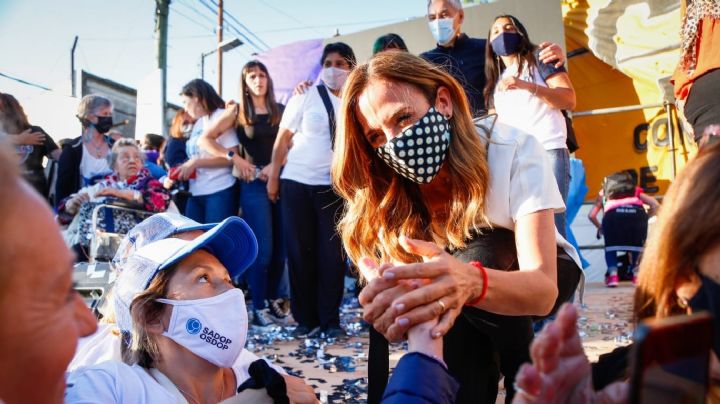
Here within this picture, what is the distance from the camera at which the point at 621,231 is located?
27.6ft

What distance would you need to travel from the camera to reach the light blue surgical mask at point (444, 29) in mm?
4199

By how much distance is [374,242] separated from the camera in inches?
95.4

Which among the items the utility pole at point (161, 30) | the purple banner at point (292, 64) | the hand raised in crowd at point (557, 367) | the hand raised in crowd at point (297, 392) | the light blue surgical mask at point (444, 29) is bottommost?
the hand raised in crowd at point (297, 392)

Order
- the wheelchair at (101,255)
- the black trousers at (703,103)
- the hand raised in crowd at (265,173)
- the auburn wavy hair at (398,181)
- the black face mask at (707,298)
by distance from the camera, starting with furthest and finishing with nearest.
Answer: the hand raised in crowd at (265,173) → the wheelchair at (101,255) → the black trousers at (703,103) → the auburn wavy hair at (398,181) → the black face mask at (707,298)

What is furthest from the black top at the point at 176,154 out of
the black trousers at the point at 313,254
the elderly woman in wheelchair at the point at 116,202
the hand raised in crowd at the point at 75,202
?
the black trousers at the point at 313,254

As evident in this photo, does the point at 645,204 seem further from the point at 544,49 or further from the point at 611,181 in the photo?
the point at 544,49

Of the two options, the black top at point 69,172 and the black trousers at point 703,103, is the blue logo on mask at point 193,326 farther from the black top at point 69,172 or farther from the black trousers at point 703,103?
the black top at point 69,172

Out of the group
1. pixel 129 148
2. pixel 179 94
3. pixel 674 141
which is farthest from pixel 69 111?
pixel 674 141

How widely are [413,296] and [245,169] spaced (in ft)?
11.7

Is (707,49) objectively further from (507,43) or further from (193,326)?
(193,326)

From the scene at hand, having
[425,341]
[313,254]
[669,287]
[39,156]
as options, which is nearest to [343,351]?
[313,254]

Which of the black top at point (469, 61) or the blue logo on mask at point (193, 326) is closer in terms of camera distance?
the blue logo on mask at point (193, 326)

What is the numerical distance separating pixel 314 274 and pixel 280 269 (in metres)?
0.75

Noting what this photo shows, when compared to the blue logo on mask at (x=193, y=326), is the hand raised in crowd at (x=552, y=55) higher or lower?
higher
